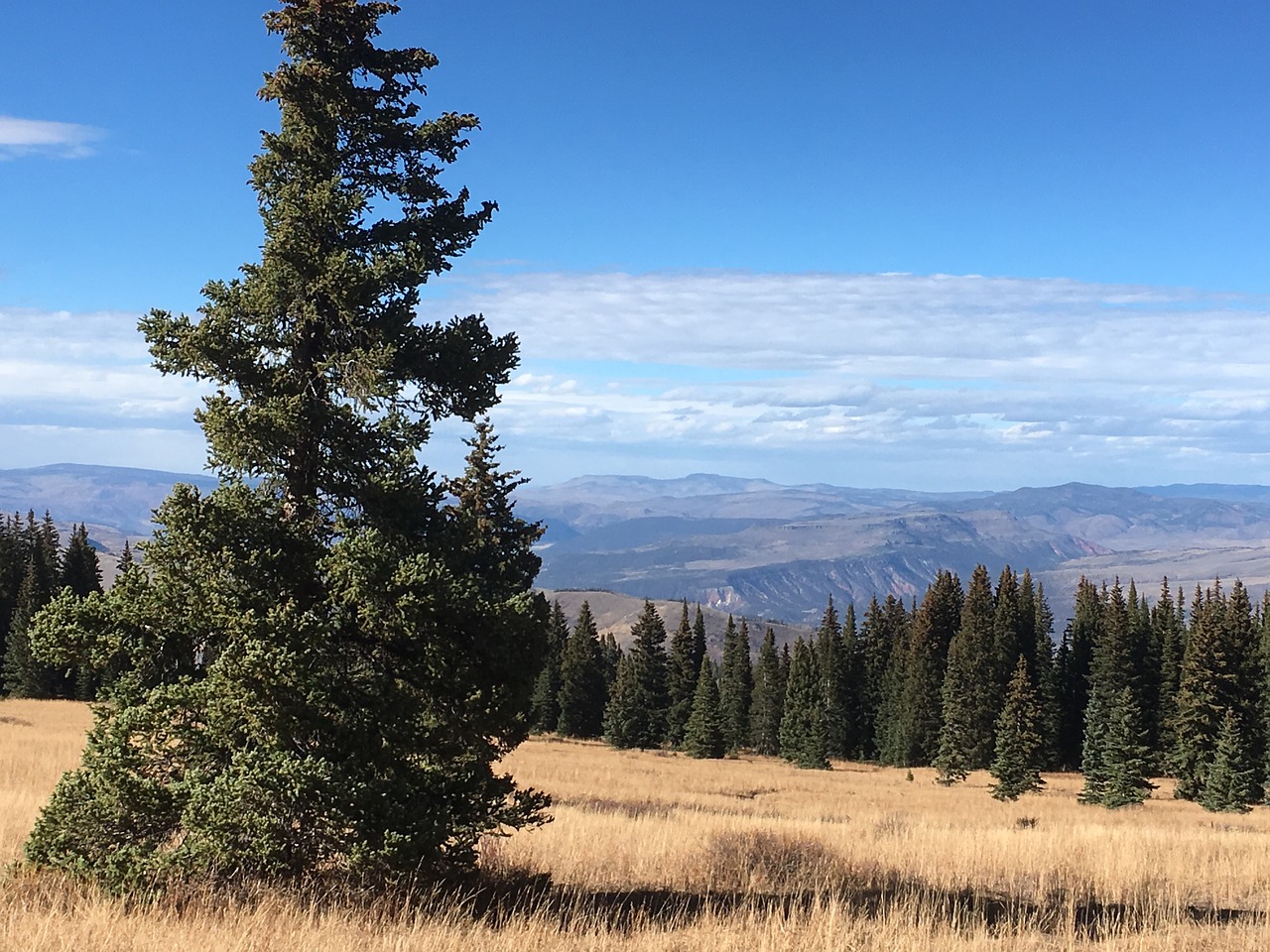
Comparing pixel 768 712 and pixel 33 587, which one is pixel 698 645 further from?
pixel 33 587

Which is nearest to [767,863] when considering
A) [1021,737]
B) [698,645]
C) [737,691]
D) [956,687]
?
[1021,737]

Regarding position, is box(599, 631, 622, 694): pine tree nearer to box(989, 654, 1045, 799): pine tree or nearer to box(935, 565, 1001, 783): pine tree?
box(935, 565, 1001, 783): pine tree

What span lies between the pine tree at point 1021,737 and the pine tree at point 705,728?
20246 millimetres

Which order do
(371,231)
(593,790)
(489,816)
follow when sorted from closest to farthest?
(489,816)
(371,231)
(593,790)

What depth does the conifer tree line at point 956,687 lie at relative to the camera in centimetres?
6097

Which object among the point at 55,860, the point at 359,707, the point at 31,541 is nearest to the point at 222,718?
the point at 359,707

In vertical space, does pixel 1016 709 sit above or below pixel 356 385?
below

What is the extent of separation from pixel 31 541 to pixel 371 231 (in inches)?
3568

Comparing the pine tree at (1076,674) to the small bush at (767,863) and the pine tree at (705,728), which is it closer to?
the pine tree at (705,728)

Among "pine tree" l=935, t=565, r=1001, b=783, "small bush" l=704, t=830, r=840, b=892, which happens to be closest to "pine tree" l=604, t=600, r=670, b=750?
"pine tree" l=935, t=565, r=1001, b=783

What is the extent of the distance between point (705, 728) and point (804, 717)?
12.9 meters

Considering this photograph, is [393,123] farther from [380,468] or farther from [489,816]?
[489,816]

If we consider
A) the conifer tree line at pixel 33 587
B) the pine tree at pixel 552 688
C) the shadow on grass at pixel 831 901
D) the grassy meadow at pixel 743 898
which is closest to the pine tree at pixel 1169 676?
the pine tree at pixel 552 688

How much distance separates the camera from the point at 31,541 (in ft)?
283
